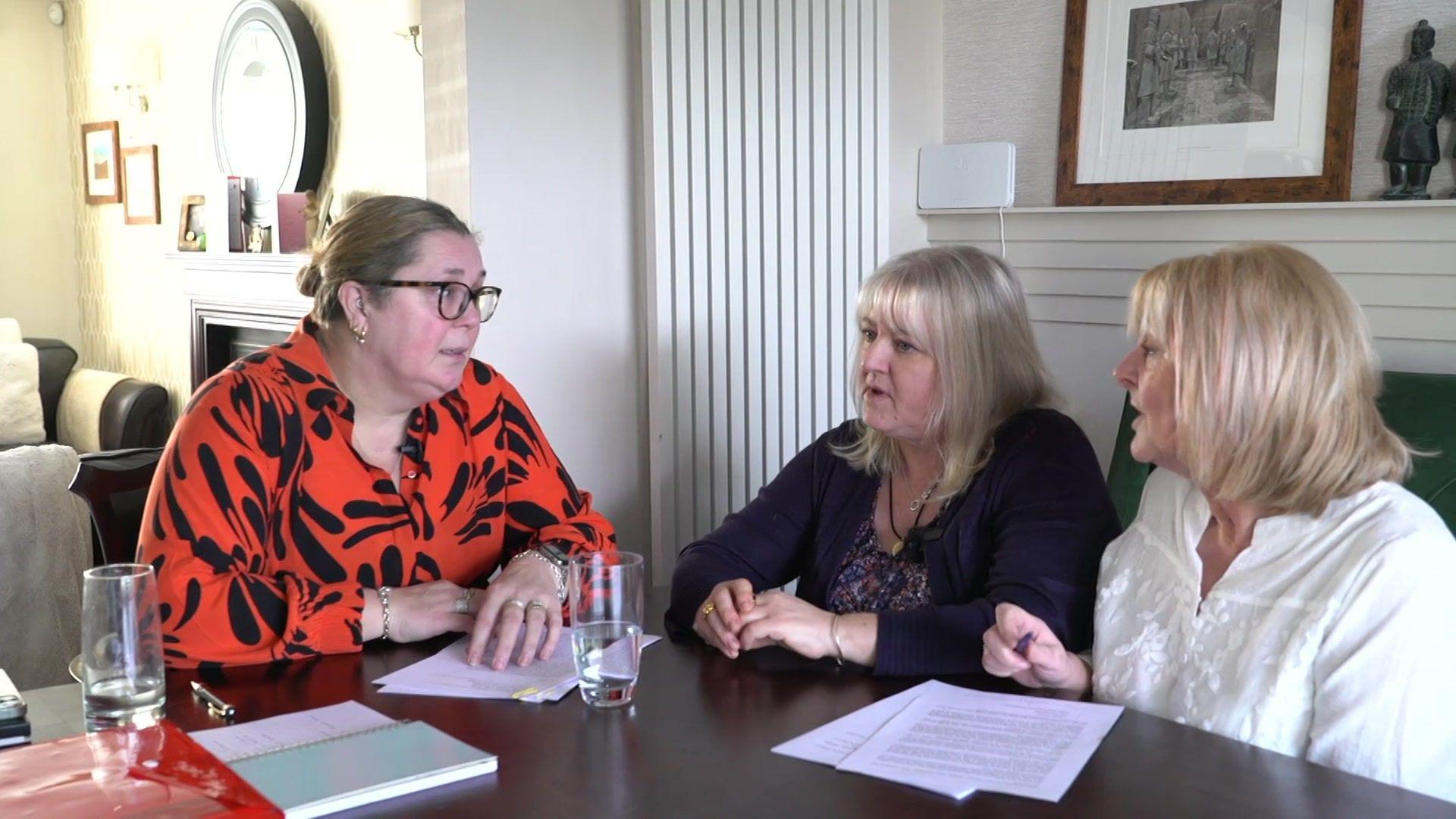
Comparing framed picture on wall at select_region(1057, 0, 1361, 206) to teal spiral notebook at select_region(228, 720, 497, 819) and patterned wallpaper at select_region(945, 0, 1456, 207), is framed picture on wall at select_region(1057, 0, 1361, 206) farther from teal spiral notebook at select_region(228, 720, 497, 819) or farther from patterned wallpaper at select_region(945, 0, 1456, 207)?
teal spiral notebook at select_region(228, 720, 497, 819)

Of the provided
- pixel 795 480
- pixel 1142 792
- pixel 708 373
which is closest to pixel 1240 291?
pixel 1142 792

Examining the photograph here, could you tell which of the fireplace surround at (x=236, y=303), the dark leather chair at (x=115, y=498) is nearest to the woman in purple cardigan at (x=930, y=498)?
the dark leather chair at (x=115, y=498)

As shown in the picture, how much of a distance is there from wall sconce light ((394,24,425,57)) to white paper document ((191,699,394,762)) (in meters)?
3.12

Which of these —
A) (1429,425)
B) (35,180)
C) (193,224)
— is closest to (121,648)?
(1429,425)

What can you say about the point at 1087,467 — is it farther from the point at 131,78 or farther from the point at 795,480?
the point at 131,78

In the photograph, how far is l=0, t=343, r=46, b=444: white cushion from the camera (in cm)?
614

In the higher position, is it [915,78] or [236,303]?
[915,78]

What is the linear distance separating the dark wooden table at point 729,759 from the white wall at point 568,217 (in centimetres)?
123

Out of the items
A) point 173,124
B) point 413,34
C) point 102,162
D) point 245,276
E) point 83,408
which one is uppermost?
point 413,34

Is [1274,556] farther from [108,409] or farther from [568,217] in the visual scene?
[108,409]

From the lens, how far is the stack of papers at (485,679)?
142 cm

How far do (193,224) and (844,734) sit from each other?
17.1 feet

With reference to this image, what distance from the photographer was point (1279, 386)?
141 cm

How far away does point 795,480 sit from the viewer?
2.06 m
